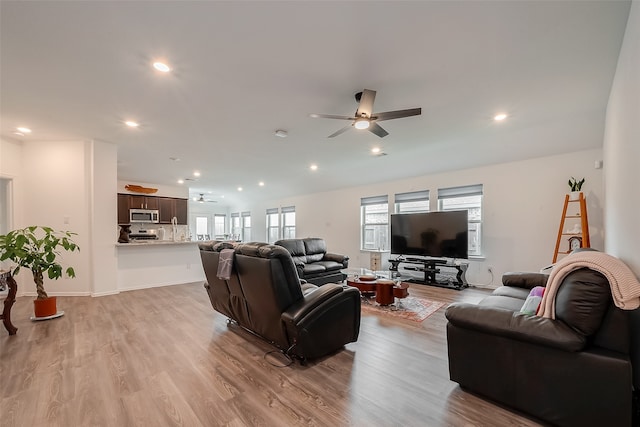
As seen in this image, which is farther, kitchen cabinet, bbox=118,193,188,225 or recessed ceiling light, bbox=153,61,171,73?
kitchen cabinet, bbox=118,193,188,225

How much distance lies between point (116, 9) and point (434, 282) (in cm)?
599

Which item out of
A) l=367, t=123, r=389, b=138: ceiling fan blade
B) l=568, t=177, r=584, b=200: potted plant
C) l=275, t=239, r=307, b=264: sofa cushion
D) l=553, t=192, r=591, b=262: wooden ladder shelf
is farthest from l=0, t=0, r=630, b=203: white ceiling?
l=275, t=239, r=307, b=264: sofa cushion

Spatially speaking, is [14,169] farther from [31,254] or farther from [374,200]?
[374,200]

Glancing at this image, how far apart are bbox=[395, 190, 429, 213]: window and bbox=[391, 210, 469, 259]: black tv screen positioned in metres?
0.55

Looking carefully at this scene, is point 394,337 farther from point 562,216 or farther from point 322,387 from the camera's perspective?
point 562,216

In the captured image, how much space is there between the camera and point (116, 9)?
1.77m

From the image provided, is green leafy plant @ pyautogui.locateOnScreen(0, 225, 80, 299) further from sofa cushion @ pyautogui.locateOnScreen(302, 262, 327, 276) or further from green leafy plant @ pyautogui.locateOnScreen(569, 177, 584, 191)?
green leafy plant @ pyautogui.locateOnScreen(569, 177, 584, 191)

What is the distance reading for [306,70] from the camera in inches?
97.5

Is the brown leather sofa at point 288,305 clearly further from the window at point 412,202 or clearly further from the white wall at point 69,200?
the window at point 412,202

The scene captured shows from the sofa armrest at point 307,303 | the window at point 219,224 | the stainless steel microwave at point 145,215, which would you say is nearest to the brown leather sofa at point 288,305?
the sofa armrest at point 307,303

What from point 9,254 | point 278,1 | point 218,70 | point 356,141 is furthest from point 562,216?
point 9,254

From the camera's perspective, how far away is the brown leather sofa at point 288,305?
2230 mm

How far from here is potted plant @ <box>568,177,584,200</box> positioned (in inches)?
164

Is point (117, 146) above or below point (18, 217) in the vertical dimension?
above
